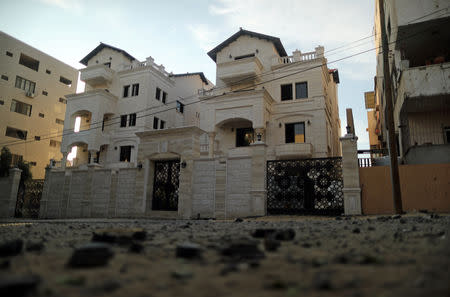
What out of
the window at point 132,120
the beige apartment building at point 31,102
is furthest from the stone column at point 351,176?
the beige apartment building at point 31,102

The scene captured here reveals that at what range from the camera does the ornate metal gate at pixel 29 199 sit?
1722 cm

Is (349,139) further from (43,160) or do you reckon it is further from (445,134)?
(43,160)

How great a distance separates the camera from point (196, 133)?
1311cm

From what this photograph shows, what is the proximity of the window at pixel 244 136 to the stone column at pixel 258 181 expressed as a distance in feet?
33.3

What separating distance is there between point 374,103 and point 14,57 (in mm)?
36377

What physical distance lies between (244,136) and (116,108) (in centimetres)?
1138

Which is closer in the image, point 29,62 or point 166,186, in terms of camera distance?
point 166,186

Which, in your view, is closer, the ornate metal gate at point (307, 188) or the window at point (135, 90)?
the ornate metal gate at point (307, 188)

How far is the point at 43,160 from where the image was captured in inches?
1163

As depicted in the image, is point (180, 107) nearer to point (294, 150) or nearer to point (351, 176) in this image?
point (294, 150)

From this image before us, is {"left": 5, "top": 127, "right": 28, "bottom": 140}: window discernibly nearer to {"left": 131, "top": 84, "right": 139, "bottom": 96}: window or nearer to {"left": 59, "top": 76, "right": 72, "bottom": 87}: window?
{"left": 59, "top": 76, "right": 72, "bottom": 87}: window

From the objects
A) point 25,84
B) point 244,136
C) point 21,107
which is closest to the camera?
point 244,136

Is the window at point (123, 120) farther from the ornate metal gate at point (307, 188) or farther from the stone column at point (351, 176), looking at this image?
the stone column at point (351, 176)

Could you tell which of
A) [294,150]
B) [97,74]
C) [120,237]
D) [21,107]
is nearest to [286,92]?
[294,150]
